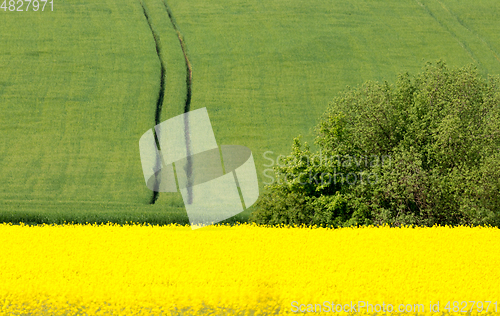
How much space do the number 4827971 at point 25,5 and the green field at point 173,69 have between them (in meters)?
0.97

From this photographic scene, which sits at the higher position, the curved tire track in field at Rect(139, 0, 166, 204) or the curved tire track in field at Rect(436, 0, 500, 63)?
the curved tire track in field at Rect(436, 0, 500, 63)

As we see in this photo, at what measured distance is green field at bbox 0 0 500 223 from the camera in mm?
27938

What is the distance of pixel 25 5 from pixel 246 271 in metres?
41.0

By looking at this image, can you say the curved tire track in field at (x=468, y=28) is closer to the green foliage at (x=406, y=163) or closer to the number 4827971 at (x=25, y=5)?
the green foliage at (x=406, y=163)

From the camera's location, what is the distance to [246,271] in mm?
11312

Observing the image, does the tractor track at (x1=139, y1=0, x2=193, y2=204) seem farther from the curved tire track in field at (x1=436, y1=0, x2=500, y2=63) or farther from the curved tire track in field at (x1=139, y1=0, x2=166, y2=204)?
the curved tire track in field at (x1=436, y1=0, x2=500, y2=63)

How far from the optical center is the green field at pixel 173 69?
27938 mm

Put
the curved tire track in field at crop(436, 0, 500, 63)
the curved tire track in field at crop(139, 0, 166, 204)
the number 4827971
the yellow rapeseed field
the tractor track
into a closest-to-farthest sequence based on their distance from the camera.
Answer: the yellow rapeseed field → the curved tire track in field at crop(139, 0, 166, 204) → the tractor track → the curved tire track in field at crop(436, 0, 500, 63) → the number 4827971

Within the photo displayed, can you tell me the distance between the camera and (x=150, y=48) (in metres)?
38.2

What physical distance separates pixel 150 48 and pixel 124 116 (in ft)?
27.9

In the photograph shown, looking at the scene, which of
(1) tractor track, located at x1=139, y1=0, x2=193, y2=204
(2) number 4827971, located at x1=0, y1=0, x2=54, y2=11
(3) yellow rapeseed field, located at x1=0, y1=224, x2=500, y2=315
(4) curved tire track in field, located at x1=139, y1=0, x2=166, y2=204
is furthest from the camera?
(2) number 4827971, located at x1=0, y1=0, x2=54, y2=11

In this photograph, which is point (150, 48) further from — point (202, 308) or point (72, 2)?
point (202, 308)

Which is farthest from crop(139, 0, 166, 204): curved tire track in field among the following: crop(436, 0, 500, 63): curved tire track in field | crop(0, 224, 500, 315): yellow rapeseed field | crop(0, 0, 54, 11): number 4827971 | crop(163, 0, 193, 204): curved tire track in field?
crop(436, 0, 500, 63): curved tire track in field

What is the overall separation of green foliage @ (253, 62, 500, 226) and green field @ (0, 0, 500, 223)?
7.21 metres
